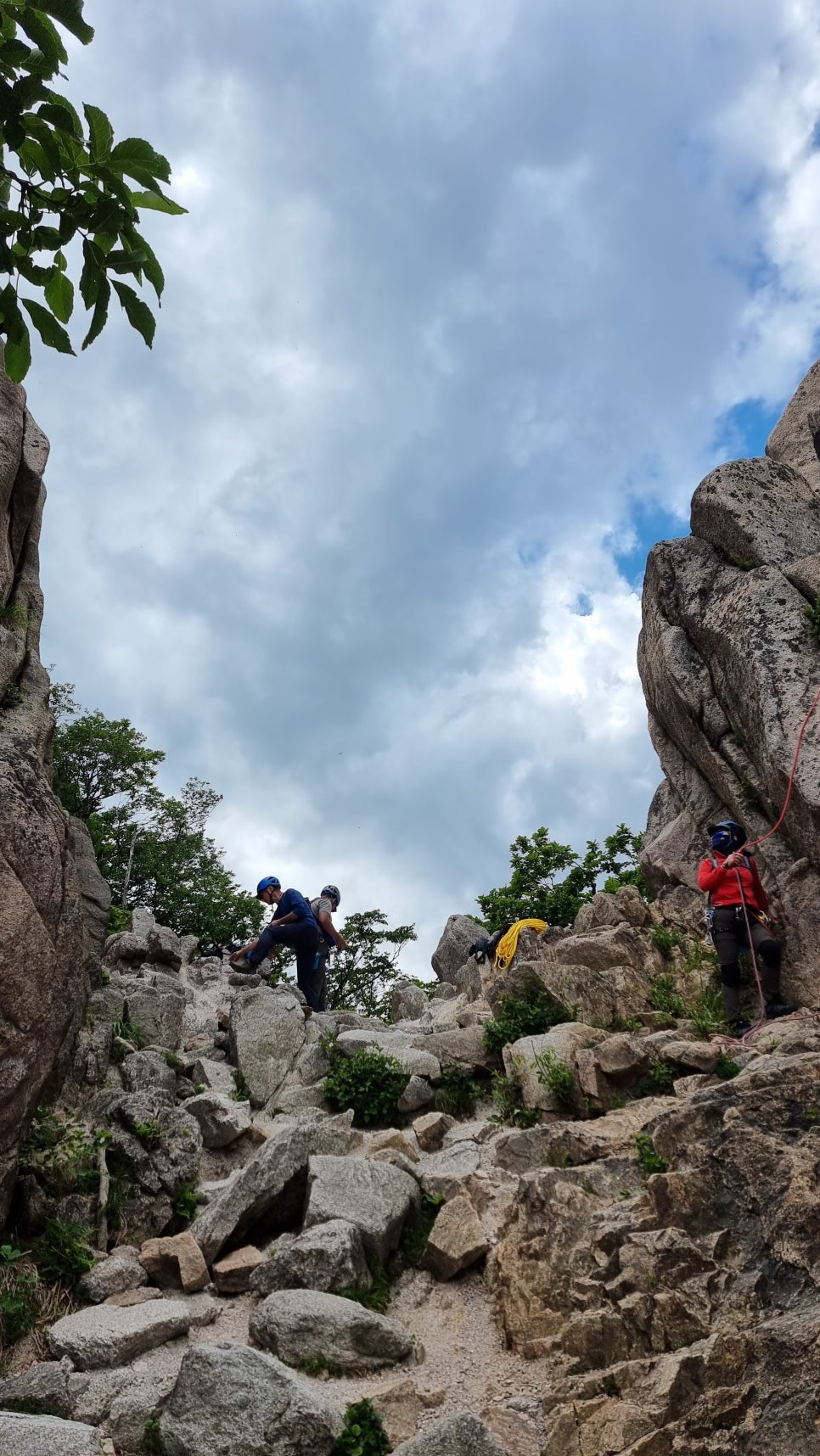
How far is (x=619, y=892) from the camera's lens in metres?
17.5

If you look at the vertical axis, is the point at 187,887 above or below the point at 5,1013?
above

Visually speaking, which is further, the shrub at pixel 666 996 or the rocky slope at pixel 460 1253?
the shrub at pixel 666 996

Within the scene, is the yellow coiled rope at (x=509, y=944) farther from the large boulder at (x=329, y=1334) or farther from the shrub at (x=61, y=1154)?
the large boulder at (x=329, y=1334)

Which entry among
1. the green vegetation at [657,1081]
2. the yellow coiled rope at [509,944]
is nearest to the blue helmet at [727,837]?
the green vegetation at [657,1081]

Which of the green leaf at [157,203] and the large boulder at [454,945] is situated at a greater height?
the large boulder at [454,945]

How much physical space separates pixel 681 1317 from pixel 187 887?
118 ft

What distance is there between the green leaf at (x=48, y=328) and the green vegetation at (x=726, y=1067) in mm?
10303

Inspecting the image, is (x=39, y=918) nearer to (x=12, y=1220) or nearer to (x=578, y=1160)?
(x=12, y=1220)

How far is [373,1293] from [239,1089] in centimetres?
608

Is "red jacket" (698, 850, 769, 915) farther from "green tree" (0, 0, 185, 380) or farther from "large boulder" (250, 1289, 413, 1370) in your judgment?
"green tree" (0, 0, 185, 380)

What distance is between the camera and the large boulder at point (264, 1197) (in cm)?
948

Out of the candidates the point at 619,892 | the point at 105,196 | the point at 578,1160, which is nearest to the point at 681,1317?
the point at 578,1160

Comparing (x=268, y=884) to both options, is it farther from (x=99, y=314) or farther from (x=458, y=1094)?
(x=99, y=314)

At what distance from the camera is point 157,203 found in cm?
355
